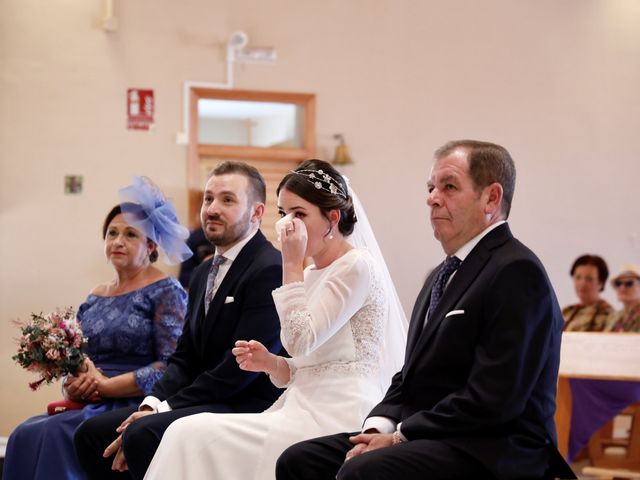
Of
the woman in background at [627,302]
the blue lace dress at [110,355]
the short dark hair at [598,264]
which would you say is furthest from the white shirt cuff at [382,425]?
the short dark hair at [598,264]

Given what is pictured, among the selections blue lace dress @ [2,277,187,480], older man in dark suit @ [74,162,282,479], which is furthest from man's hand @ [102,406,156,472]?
blue lace dress @ [2,277,187,480]

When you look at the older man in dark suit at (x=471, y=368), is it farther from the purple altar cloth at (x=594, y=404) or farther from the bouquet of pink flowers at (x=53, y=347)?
the purple altar cloth at (x=594, y=404)

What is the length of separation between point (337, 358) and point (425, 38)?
626cm

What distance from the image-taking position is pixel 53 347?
3.75m

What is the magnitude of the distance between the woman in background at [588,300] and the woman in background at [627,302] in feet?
0.37

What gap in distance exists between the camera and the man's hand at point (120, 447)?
127 inches

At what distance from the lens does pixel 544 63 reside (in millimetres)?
9031

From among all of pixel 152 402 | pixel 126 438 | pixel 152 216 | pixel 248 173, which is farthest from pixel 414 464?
pixel 152 216

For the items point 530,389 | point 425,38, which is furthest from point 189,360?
point 425,38

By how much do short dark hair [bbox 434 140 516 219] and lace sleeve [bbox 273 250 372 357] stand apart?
560mm

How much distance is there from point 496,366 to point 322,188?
101 centimetres

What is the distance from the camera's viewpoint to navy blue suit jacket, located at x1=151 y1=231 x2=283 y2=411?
337 centimetres

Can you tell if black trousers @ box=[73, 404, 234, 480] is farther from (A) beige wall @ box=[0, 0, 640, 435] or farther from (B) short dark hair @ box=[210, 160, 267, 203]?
(A) beige wall @ box=[0, 0, 640, 435]

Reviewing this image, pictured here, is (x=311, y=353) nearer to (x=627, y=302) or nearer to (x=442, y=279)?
(x=442, y=279)
